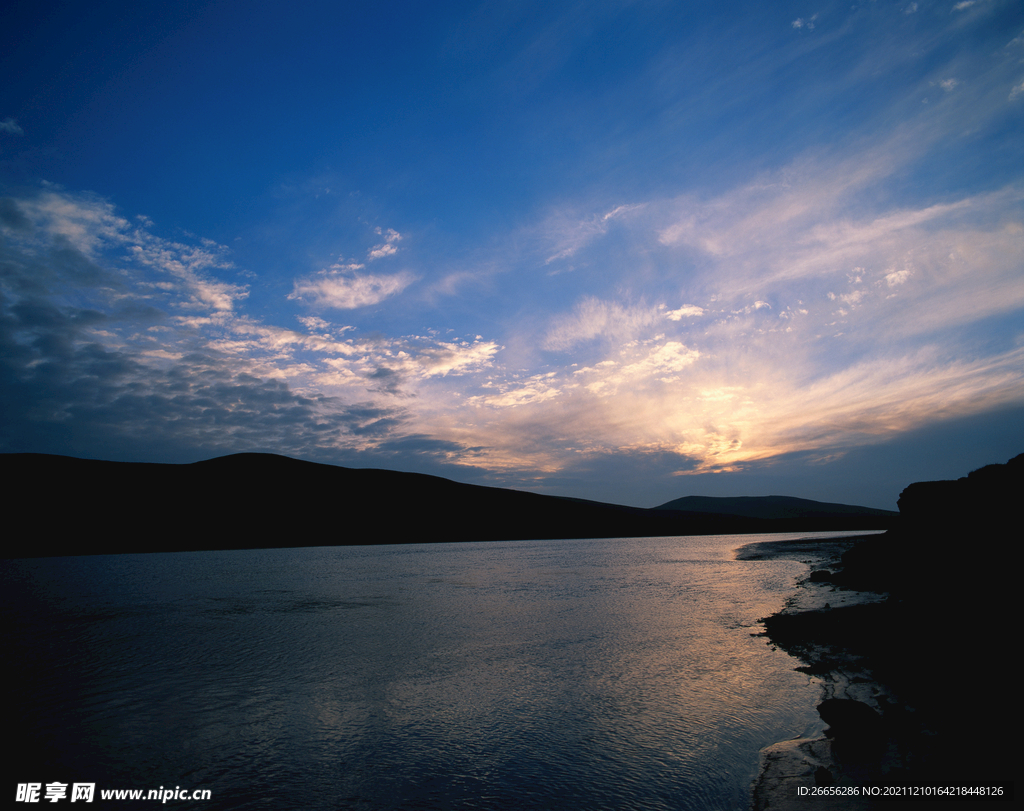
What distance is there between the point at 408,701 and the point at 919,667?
468 inches

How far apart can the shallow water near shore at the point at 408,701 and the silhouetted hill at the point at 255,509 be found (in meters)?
→ 56.6

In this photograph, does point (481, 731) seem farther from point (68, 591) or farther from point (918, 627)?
point (68, 591)

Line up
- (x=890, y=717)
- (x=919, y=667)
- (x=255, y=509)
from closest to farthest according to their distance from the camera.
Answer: (x=890, y=717) < (x=919, y=667) < (x=255, y=509)

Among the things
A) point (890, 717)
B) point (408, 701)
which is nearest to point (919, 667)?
point (890, 717)

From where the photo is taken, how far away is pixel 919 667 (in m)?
11.7

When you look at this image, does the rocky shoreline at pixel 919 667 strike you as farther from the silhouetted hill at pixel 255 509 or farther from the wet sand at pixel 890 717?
the silhouetted hill at pixel 255 509

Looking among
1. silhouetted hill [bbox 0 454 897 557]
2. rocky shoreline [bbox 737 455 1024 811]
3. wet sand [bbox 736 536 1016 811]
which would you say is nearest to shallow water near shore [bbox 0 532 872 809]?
wet sand [bbox 736 536 1016 811]

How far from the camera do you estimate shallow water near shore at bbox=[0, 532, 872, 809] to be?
25.8 feet

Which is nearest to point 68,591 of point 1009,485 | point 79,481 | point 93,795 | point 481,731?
point 93,795

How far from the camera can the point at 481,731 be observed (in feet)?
32.1

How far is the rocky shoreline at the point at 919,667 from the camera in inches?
270

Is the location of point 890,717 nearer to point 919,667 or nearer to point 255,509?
point 919,667

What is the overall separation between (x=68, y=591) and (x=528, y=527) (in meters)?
94.9

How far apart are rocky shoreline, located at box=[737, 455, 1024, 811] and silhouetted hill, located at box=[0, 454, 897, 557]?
7924cm
